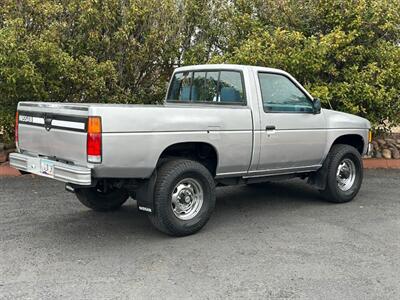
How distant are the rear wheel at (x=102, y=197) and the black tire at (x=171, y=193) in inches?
41.8

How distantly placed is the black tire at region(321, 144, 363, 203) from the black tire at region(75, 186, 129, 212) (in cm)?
283

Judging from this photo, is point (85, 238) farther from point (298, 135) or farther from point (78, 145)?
point (298, 135)

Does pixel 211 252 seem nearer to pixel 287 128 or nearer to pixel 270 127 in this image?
pixel 270 127

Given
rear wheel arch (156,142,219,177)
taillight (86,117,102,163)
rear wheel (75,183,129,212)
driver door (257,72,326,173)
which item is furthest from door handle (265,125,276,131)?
taillight (86,117,102,163)

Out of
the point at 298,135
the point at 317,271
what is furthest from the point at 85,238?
the point at 298,135

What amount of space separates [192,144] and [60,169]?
1508mm

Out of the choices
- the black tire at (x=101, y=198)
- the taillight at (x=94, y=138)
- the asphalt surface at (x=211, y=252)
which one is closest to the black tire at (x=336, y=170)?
the asphalt surface at (x=211, y=252)

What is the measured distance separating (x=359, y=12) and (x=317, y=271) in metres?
6.11

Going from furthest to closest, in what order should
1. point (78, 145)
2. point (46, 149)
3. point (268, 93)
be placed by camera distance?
point (268, 93) < point (46, 149) < point (78, 145)

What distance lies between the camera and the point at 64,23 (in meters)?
8.27

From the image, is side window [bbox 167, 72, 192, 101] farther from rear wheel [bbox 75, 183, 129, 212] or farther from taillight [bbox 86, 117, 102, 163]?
taillight [bbox 86, 117, 102, 163]

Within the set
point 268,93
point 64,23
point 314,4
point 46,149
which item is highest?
point 314,4

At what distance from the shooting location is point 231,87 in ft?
19.8

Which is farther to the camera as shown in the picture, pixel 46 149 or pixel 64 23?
pixel 64 23
